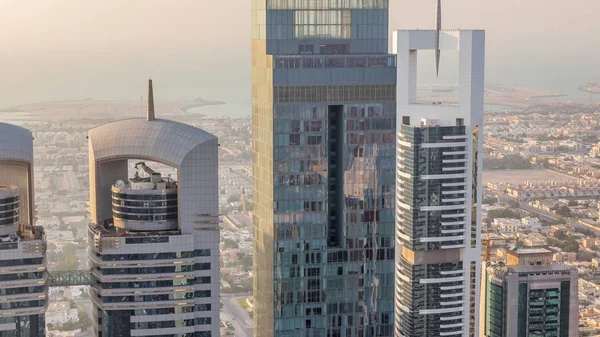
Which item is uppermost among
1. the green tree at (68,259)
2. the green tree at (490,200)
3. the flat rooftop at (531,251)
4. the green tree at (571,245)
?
the green tree at (68,259)

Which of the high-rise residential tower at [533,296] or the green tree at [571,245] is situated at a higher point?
the high-rise residential tower at [533,296]

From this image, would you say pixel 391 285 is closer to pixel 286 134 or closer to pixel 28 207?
pixel 286 134

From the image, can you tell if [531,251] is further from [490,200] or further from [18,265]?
[490,200]

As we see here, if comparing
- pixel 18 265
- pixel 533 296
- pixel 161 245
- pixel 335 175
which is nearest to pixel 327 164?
pixel 335 175

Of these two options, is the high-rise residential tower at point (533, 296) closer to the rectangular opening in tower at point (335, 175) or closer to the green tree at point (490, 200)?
the rectangular opening in tower at point (335, 175)

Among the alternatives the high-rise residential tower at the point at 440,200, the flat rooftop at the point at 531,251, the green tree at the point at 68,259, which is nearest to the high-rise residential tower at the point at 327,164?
the green tree at the point at 68,259

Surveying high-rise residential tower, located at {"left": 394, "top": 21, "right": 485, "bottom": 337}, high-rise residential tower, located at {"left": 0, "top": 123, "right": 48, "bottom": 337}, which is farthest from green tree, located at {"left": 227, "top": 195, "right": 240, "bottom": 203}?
high-rise residential tower, located at {"left": 0, "top": 123, "right": 48, "bottom": 337}

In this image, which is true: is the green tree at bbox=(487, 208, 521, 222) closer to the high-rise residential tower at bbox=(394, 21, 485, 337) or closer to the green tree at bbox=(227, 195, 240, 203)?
the high-rise residential tower at bbox=(394, 21, 485, 337)
